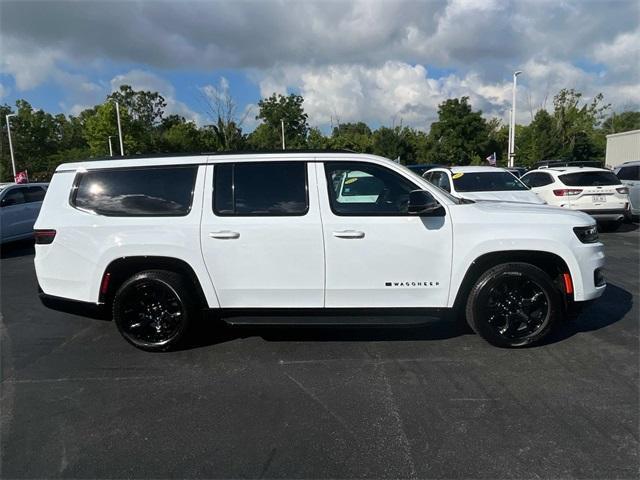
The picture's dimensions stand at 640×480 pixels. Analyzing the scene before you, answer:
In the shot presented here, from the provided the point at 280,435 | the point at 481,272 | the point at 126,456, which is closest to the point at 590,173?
the point at 481,272

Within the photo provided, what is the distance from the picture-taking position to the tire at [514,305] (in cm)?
404

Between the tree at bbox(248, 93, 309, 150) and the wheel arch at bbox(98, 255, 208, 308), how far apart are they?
175 ft

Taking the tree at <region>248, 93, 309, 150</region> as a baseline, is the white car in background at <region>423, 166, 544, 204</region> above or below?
below

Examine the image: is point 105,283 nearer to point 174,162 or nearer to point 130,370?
point 130,370

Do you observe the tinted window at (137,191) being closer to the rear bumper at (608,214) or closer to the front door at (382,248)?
the front door at (382,248)


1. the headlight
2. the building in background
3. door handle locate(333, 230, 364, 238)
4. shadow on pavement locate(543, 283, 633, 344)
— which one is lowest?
shadow on pavement locate(543, 283, 633, 344)

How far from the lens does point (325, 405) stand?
3297 millimetres

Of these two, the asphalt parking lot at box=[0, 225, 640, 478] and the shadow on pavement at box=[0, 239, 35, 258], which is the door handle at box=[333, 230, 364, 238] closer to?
the asphalt parking lot at box=[0, 225, 640, 478]

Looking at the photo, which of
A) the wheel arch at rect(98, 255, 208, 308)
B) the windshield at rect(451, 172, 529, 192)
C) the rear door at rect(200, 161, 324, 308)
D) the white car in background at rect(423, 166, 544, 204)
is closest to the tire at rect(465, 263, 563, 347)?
the rear door at rect(200, 161, 324, 308)

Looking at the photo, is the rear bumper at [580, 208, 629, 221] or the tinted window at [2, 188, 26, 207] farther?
the tinted window at [2, 188, 26, 207]

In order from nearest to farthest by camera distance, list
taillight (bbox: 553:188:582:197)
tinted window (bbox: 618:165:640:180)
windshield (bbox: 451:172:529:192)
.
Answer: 1. windshield (bbox: 451:172:529:192)
2. taillight (bbox: 553:188:582:197)
3. tinted window (bbox: 618:165:640:180)

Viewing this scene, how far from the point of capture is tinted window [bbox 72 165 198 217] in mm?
4148

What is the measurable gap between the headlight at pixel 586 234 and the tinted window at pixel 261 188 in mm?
2521

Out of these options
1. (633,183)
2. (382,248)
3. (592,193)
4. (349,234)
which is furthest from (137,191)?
(633,183)
